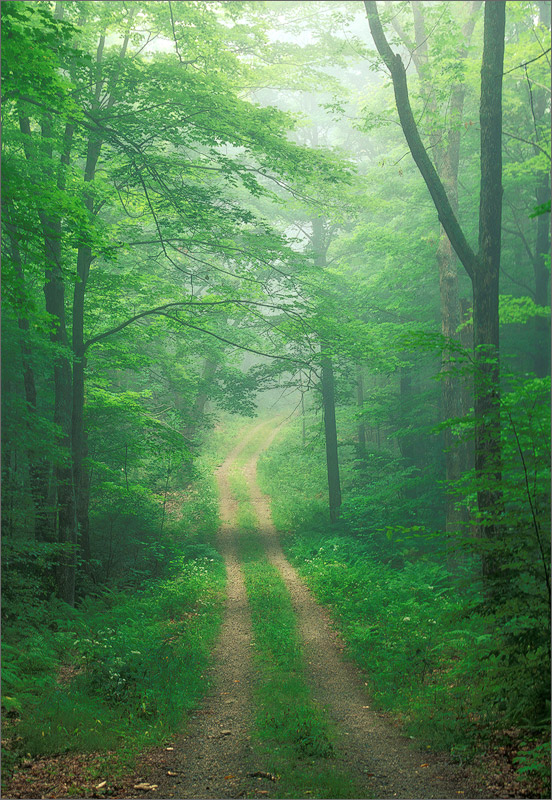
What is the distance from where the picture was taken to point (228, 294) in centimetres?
1112

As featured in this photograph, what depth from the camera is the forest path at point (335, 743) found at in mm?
4320

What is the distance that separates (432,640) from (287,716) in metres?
2.59

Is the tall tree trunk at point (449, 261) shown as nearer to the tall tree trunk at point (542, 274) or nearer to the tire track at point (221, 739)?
the tall tree trunk at point (542, 274)

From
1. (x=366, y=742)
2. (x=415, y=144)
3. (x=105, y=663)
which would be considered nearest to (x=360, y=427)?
(x=415, y=144)

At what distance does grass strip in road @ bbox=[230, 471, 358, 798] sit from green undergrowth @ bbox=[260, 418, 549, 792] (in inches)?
35.3

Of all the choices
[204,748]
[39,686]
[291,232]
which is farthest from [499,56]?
[291,232]

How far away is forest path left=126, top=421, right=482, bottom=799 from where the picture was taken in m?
4.32

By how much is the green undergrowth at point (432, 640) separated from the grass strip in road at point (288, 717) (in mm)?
896

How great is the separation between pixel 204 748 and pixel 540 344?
9345 mm

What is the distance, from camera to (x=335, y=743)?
5.11 m

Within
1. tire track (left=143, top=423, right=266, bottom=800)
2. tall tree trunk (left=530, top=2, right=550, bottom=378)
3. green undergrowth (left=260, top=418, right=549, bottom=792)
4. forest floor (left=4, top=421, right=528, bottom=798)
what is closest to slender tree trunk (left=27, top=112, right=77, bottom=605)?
tire track (left=143, top=423, right=266, bottom=800)

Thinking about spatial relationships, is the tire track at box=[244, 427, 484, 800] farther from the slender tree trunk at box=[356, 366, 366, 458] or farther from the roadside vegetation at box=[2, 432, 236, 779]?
the slender tree trunk at box=[356, 366, 366, 458]

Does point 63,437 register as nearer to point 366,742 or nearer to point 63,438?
point 63,438

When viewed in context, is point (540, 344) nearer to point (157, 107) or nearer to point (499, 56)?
point (499, 56)
